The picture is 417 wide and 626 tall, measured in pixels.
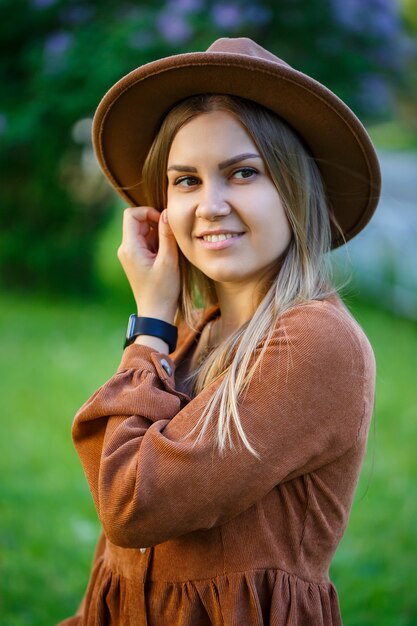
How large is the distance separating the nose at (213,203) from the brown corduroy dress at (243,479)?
30cm

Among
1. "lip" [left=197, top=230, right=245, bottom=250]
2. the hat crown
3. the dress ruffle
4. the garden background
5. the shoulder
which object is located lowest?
the dress ruffle

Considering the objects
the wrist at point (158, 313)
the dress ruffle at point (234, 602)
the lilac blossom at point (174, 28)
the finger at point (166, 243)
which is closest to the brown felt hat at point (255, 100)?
the finger at point (166, 243)

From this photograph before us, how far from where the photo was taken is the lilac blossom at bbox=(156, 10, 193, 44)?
7520 millimetres

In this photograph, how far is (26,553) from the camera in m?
3.95

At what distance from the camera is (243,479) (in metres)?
1.64

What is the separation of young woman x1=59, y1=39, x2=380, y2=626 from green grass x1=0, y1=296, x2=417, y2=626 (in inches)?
16.5

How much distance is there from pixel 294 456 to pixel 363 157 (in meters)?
0.80

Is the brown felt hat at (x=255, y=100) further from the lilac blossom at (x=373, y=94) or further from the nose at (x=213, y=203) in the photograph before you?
the lilac blossom at (x=373, y=94)

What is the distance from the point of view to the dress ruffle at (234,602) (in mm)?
1749

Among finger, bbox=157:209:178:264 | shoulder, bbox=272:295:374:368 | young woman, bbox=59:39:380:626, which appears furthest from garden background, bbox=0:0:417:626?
shoulder, bbox=272:295:374:368

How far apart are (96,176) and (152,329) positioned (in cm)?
641

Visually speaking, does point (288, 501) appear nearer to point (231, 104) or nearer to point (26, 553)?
point (231, 104)

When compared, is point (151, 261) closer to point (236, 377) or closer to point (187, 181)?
point (187, 181)

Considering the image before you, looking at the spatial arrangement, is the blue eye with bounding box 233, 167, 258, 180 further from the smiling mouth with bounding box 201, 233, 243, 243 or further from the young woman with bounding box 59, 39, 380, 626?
the smiling mouth with bounding box 201, 233, 243, 243
